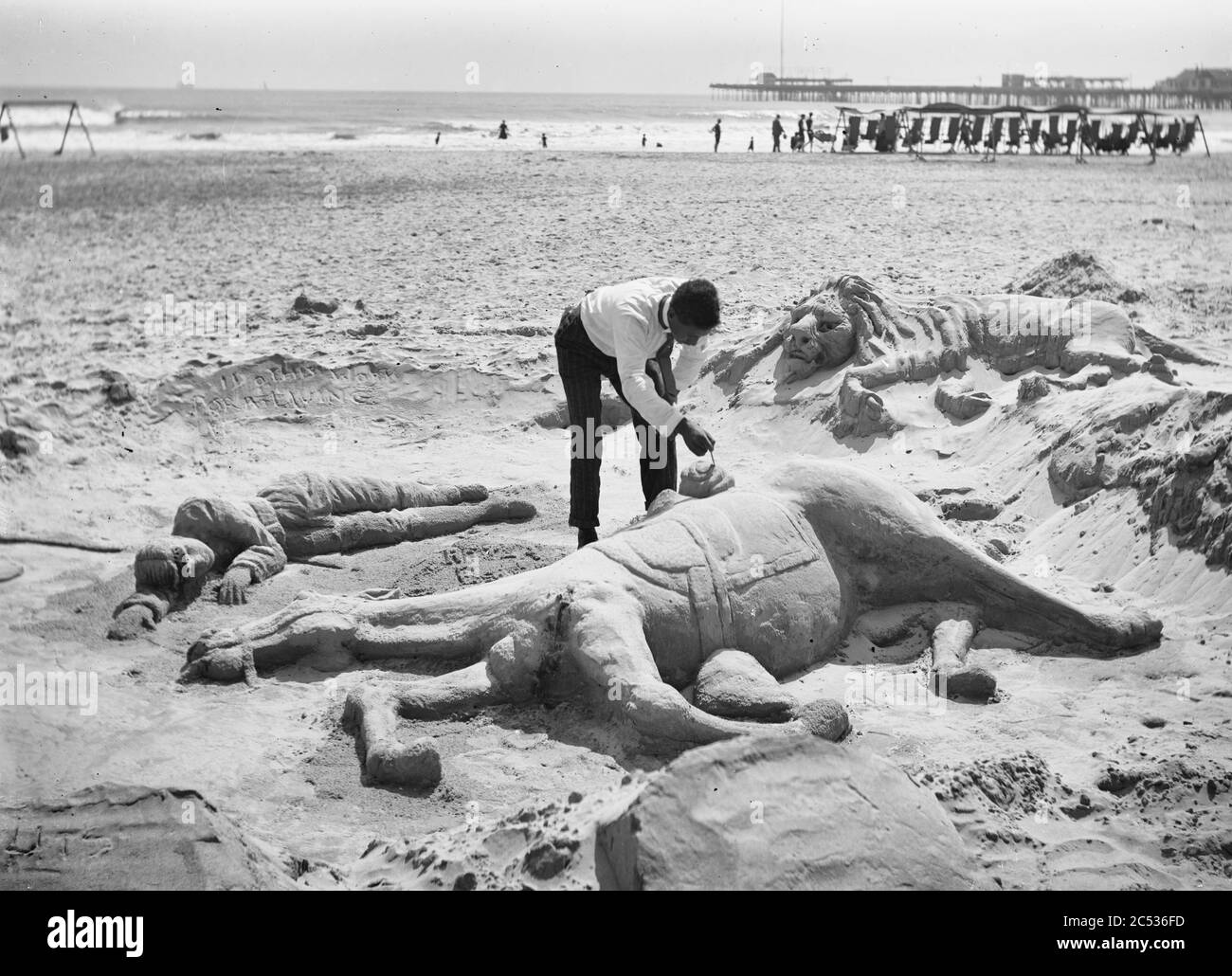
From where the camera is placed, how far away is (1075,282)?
32.9 ft

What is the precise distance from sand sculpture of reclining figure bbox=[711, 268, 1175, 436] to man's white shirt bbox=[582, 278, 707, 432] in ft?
9.60

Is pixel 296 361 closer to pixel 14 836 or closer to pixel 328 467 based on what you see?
pixel 328 467

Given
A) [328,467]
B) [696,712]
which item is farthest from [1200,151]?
[696,712]

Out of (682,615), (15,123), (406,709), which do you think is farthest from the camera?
(15,123)

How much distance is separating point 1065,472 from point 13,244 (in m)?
13.2

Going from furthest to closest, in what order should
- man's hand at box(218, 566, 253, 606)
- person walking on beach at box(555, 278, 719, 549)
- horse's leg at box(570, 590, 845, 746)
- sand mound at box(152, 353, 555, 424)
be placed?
sand mound at box(152, 353, 555, 424) → man's hand at box(218, 566, 253, 606) → person walking on beach at box(555, 278, 719, 549) → horse's leg at box(570, 590, 845, 746)

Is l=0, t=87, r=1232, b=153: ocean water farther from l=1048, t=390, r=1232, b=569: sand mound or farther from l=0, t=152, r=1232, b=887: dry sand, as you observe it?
l=1048, t=390, r=1232, b=569: sand mound

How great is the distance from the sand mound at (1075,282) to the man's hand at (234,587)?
6.56 m

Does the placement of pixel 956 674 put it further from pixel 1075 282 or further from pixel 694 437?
pixel 1075 282

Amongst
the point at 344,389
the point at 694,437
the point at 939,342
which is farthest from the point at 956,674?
the point at 344,389

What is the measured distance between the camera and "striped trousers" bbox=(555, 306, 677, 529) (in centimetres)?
642

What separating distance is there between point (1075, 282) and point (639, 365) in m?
5.55

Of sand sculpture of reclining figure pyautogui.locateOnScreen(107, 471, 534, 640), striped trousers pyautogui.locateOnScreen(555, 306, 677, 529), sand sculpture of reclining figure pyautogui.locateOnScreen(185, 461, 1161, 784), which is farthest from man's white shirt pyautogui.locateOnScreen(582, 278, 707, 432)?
sand sculpture of reclining figure pyautogui.locateOnScreen(107, 471, 534, 640)

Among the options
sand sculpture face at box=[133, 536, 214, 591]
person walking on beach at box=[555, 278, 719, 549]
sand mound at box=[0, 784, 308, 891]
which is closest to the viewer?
sand mound at box=[0, 784, 308, 891]
